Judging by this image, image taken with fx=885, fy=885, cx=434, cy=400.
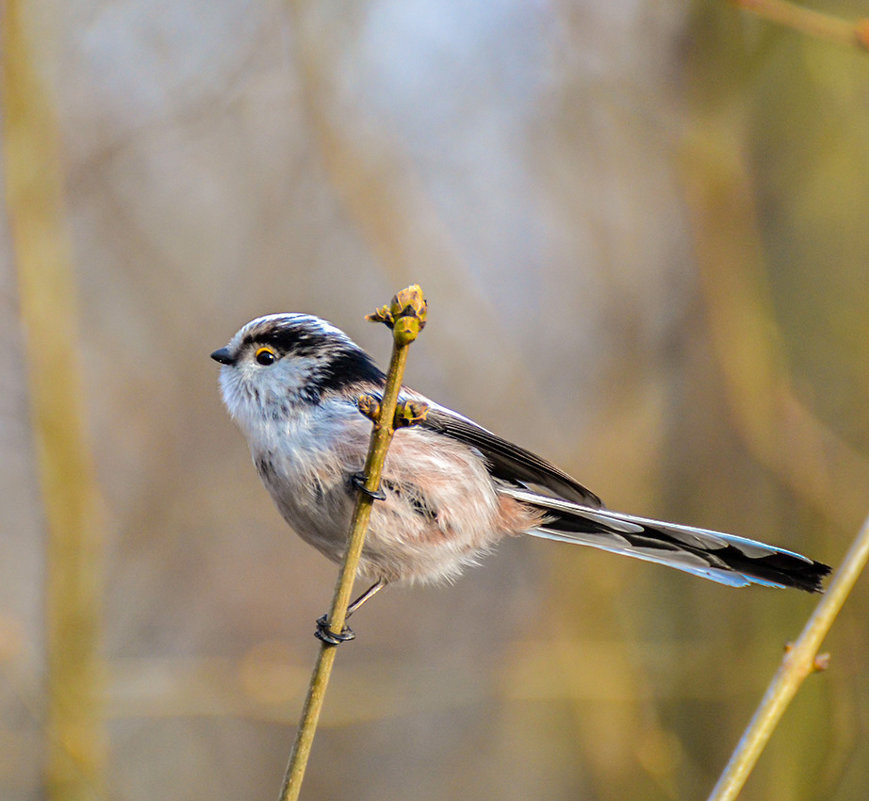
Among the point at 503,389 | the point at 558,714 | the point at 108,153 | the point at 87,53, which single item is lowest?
the point at 558,714

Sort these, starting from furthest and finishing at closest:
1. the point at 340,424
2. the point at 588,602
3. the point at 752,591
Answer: the point at 588,602 < the point at 752,591 < the point at 340,424

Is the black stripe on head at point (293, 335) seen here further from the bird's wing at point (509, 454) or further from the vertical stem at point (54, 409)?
the vertical stem at point (54, 409)

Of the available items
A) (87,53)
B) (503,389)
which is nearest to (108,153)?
(87,53)

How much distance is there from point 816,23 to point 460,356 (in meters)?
2.34

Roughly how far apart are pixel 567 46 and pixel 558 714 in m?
3.33

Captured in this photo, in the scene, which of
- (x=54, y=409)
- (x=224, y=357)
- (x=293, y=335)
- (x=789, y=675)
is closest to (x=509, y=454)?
(x=293, y=335)

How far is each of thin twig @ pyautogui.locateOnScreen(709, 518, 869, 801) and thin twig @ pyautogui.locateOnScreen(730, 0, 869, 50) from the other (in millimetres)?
1070

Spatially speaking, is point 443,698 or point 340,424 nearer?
point 340,424

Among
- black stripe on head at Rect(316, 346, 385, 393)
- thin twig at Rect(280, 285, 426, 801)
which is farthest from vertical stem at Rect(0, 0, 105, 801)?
thin twig at Rect(280, 285, 426, 801)

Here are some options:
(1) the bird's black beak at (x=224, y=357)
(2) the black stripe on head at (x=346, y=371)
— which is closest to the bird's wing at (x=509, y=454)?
(2) the black stripe on head at (x=346, y=371)

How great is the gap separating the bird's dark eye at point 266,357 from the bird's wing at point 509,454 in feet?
1.58

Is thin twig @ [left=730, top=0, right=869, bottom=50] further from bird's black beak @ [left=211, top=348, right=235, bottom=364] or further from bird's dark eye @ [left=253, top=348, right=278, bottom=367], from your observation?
bird's black beak @ [left=211, top=348, right=235, bottom=364]

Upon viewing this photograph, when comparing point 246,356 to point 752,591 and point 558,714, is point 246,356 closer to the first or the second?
point 752,591

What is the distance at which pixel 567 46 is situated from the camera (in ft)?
14.4
